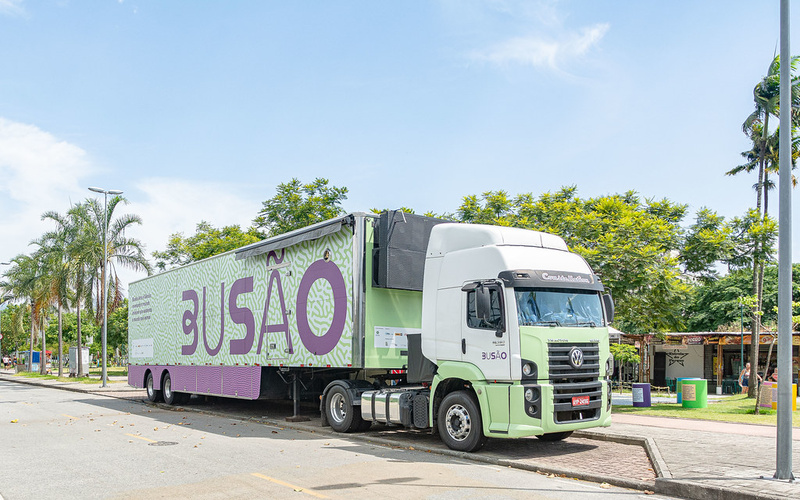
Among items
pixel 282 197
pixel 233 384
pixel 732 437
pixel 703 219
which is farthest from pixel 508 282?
pixel 282 197

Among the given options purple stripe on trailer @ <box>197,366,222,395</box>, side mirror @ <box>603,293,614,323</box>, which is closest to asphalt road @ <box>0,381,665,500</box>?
purple stripe on trailer @ <box>197,366,222,395</box>

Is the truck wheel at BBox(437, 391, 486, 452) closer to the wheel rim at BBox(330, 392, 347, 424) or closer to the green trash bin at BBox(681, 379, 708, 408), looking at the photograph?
the wheel rim at BBox(330, 392, 347, 424)

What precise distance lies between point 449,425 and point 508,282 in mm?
2651

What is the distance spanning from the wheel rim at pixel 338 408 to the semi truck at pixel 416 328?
3cm

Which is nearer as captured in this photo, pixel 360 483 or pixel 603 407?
pixel 360 483

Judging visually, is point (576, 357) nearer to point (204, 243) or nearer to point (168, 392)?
point (168, 392)

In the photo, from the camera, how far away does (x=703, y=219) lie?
68.4ft

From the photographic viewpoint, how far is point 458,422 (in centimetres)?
1100

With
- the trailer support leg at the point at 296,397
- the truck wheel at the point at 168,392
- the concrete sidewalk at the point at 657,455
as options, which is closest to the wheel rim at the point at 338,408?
the concrete sidewalk at the point at 657,455

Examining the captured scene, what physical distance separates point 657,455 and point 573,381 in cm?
158

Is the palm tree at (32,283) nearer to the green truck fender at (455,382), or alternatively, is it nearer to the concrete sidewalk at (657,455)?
the concrete sidewalk at (657,455)

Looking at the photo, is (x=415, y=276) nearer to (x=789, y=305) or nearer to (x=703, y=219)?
(x=789, y=305)

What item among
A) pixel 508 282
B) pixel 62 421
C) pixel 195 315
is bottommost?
pixel 62 421

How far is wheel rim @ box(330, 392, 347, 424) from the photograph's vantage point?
1355 centimetres
